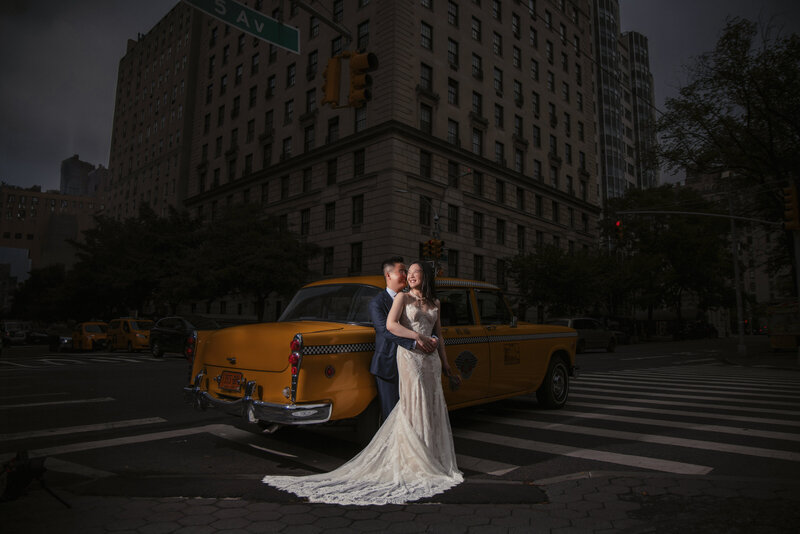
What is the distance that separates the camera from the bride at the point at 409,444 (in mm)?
3814

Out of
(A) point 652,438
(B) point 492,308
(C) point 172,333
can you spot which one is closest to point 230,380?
(B) point 492,308

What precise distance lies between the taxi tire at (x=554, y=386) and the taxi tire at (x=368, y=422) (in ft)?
12.2

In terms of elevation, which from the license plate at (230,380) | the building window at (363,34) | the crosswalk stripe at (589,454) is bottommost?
the crosswalk stripe at (589,454)

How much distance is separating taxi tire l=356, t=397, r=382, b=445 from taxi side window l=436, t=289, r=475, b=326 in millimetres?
1403

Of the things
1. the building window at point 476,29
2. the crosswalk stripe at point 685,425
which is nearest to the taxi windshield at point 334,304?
the crosswalk stripe at point 685,425

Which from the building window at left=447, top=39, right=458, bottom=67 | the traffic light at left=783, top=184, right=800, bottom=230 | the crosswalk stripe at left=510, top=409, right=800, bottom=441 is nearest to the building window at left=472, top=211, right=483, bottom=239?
the building window at left=447, top=39, right=458, bottom=67

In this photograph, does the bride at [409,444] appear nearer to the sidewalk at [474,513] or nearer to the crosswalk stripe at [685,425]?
the sidewalk at [474,513]

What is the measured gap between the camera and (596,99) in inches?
2766

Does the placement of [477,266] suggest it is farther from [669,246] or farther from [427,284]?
[427,284]

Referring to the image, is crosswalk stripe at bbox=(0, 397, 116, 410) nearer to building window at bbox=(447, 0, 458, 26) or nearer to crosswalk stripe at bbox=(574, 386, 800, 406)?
crosswalk stripe at bbox=(574, 386, 800, 406)

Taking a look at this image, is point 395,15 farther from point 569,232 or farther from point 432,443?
point 432,443

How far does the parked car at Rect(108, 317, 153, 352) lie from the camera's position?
2369 centimetres

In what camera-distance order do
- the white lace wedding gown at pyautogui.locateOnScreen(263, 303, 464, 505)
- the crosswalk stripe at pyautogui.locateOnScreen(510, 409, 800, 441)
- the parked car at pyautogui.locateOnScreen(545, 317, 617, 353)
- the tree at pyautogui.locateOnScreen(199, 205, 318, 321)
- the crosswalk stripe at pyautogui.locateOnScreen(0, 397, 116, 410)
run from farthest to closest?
1. the tree at pyautogui.locateOnScreen(199, 205, 318, 321)
2. the parked car at pyautogui.locateOnScreen(545, 317, 617, 353)
3. the crosswalk stripe at pyautogui.locateOnScreen(0, 397, 116, 410)
4. the crosswalk stripe at pyautogui.locateOnScreen(510, 409, 800, 441)
5. the white lace wedding gown at pyautogui.locateOnScreen(263, 303, 464, 505)

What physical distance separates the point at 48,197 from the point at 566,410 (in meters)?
132
